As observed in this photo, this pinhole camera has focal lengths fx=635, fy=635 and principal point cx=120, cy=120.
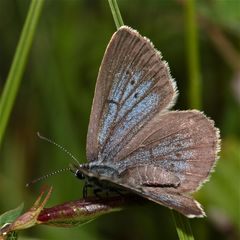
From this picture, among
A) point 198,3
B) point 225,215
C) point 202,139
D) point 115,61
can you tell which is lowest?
point 225,215

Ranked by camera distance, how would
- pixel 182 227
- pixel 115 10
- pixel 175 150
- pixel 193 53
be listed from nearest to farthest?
1. pixel 182 227
2. pixel 115 10
3. pixel 175 150
4. pixel 193 53

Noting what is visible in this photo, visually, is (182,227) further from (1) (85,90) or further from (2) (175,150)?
(1) (85,90)

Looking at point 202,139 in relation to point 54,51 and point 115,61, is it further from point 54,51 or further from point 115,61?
point 54,51

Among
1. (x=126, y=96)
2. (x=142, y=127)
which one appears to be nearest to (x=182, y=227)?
(x=142, y=127)

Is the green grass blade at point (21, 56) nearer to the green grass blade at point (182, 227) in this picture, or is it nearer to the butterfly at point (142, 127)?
the butterfly at point (142, 127)

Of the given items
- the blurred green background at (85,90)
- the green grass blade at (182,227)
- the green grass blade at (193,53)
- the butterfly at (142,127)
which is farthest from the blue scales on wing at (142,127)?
the blurred green background at (85,90)

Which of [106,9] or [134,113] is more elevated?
[106,9]

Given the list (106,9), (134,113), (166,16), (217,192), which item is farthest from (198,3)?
(134,113)
